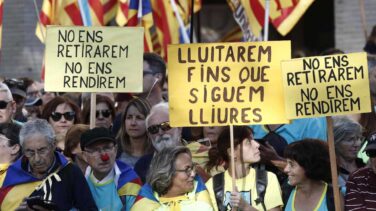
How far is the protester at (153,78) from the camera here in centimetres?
1079

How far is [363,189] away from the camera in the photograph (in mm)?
8336

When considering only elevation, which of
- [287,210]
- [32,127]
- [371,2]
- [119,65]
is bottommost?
[287,210]

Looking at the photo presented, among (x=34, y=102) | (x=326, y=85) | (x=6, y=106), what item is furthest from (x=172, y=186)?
(x=34, y=102)

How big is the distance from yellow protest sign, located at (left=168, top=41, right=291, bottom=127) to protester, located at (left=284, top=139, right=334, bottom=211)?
1.03ft

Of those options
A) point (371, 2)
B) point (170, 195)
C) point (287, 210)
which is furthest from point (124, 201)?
point (371, 2)

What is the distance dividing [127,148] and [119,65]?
784mm

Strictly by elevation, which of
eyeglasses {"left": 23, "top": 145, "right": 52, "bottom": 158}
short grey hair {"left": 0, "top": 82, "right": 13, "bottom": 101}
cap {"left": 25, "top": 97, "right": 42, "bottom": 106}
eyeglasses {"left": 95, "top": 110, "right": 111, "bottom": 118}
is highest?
cap {"left": 25, "top": 97, "right": 42, "bottom": 106}

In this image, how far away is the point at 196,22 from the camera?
17422 millimetres

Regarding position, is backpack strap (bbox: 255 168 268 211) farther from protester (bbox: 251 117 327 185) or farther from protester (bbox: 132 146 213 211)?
protester (bbox: 251 117 327 185)

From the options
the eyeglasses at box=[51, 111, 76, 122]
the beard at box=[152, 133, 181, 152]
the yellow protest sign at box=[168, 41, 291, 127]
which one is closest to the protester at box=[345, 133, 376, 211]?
the yellow protest sign at box=[168, 41, 291, 127]

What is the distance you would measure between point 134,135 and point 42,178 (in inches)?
55.6

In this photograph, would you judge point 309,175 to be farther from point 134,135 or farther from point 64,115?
point 64,115

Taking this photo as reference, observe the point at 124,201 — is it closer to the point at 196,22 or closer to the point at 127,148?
the point at 127,148

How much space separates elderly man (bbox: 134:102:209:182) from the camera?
31.5 feet
